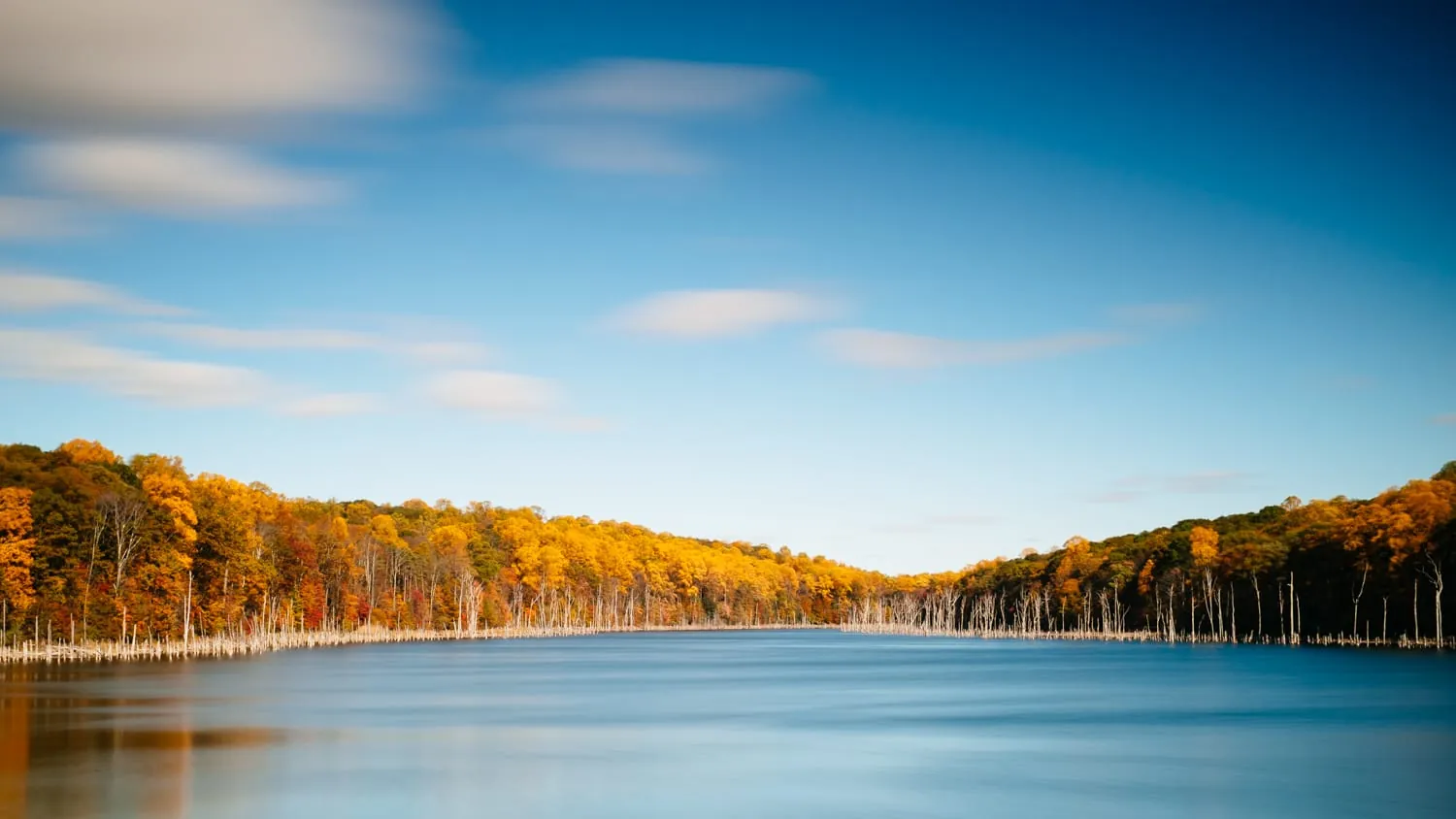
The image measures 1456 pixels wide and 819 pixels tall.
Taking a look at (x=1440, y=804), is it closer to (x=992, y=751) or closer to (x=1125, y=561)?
(x=992, y=751)

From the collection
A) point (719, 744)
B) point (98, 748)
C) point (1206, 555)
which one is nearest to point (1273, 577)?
point (1206, 555)

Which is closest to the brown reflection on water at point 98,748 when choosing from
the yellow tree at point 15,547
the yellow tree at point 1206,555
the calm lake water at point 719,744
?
the calm lake water at point 719,744

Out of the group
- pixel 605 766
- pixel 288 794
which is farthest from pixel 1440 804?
pixel 288 794

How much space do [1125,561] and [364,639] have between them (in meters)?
62.9

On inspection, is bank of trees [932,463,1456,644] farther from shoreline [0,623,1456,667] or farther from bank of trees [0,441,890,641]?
bank of trees [0,441,890,641]

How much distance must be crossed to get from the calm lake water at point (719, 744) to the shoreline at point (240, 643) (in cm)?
458

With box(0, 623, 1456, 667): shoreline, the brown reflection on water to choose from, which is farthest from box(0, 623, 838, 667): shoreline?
the brown reflection on water

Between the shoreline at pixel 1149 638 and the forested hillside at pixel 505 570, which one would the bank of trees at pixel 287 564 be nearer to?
the forested hillside at pixel 505 570

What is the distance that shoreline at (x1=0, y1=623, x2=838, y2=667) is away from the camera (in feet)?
177

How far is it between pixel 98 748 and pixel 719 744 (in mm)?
12786

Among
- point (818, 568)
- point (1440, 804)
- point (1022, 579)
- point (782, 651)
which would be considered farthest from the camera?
point (818, 568)

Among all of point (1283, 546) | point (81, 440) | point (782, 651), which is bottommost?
point (782, 651)

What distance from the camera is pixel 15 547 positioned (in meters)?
49.4

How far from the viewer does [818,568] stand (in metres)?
198
